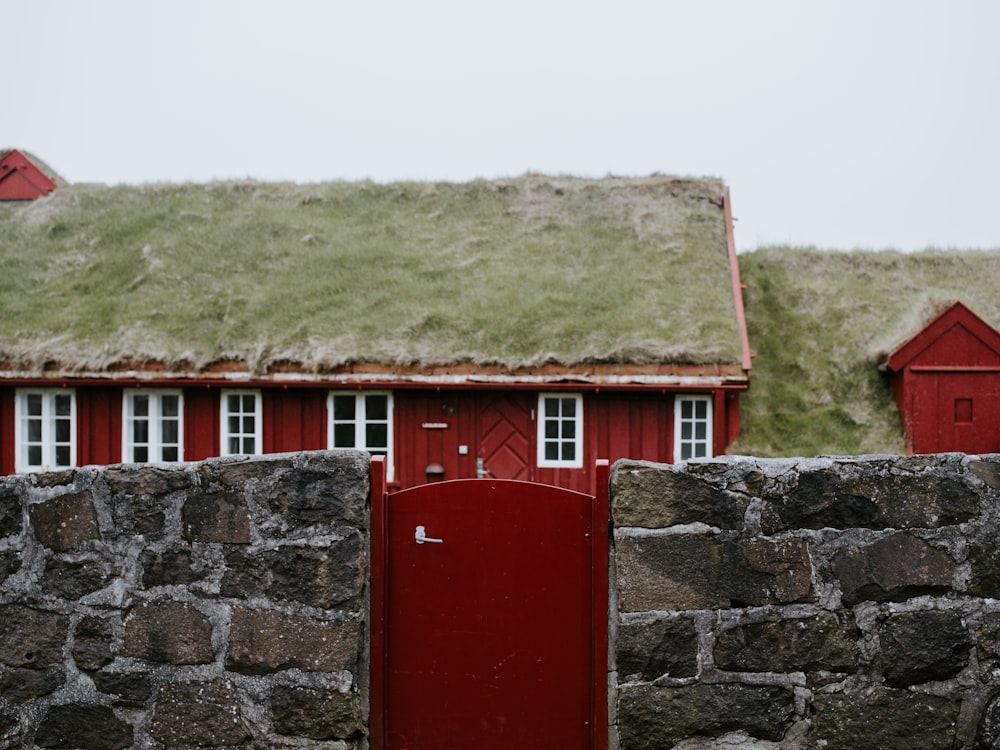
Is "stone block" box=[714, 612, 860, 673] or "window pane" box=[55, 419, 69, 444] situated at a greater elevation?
"window pane" box=[55, 419, 69, 444]

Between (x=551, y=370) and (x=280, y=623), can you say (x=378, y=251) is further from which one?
(x=280, y=623)

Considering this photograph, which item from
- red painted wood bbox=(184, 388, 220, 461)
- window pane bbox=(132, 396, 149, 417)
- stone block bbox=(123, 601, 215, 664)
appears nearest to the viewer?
stone block bbox=(123, 601, 215, 664)

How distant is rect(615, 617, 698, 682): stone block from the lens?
378cm

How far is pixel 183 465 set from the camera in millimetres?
3889

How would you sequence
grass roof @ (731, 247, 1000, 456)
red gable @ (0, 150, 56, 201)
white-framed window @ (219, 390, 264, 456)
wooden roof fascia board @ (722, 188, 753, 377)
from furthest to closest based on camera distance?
red gable @ (0, 150, 56, 201) < grass roof @ (731, 247, 1000, 456) < white-framed window @ (219, 390, 264, 456) < wooden roof fascia board @ (722, 188, 753, 377)

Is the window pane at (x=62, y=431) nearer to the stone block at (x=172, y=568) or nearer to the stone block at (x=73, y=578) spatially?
the stone block at (x=73, y=578)

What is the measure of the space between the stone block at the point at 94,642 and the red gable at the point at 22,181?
20.1 meters

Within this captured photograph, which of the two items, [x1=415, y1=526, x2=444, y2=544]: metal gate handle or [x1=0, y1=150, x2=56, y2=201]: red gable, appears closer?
[x1=415, y1=526, x2=444, y2=544]: metal gate handle

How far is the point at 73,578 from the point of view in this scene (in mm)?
3945

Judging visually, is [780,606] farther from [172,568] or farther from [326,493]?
[172,568]

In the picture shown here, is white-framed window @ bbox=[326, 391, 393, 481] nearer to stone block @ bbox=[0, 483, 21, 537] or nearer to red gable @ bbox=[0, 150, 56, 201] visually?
stone block @ bbox=[0, 483, 21, 537]

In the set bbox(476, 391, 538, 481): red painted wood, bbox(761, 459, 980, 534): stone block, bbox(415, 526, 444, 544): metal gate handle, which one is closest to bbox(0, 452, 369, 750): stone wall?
bbox(415, 526, 444, 544): metal gate handle

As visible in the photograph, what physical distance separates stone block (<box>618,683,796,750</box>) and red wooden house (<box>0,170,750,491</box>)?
30.0 feet

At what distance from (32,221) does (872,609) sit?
19741mm
